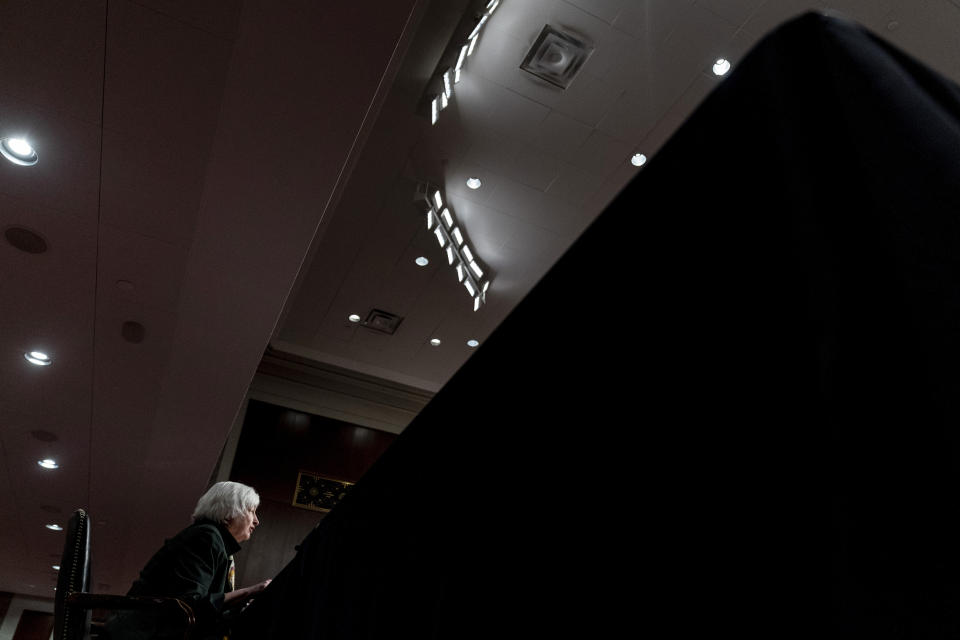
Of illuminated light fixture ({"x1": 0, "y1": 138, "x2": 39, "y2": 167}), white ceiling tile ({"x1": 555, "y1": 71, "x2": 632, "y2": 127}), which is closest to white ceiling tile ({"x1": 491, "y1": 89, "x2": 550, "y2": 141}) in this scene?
white ceiling tile ({"x1": 555, "y1": 71, "x2": 632, "y2": 127})

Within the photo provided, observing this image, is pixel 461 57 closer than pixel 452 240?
Yes

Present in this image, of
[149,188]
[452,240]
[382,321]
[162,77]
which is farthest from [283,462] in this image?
[162,77]

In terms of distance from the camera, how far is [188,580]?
2.49m

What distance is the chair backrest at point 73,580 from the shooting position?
188 cm

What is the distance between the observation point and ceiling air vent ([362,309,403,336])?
6.74 m

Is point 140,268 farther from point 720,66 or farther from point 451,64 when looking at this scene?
point 720,66

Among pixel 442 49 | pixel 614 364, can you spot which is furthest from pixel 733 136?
pixel 442 49

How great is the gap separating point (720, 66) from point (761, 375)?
4540 millimetres

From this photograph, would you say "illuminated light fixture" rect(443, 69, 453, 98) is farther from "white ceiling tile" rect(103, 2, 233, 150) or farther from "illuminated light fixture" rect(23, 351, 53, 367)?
"illuminated light fixture" rect(23, 351, 53, 367)

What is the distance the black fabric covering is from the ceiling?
0.04m

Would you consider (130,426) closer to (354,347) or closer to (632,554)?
(354,347)

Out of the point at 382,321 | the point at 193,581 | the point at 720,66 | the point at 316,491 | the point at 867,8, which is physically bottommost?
A: the point at 193,581

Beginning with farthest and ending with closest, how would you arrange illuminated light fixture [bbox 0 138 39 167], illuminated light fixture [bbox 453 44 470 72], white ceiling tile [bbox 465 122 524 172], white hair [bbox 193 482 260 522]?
white ceiling tile [bbox 465 122 524 172]
illuminated light fixture [bbox 453 44 470 72]
illuminated light fixture [bbox 0 138 39 167]
white hair [bbox 193 482 260 522]

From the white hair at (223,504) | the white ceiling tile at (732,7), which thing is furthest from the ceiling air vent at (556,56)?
the white hair at (223,504)
